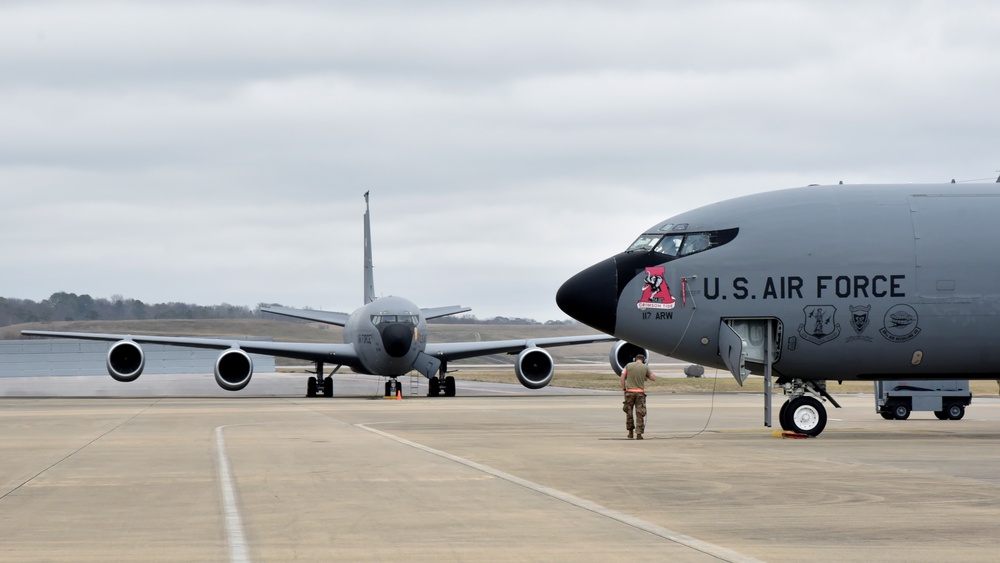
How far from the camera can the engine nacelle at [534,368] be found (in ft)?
151

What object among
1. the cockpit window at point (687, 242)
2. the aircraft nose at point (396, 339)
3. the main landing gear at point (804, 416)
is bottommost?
the main landing gear at point (804, 416)

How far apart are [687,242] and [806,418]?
3847mm

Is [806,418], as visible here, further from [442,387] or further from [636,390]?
[442,387]

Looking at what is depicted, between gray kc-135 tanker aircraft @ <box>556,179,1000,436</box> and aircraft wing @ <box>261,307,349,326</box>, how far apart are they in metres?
26.4

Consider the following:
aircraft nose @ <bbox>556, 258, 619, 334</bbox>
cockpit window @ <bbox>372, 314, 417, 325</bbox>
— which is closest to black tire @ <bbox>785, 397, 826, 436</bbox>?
aircraft nose @ <bbox>556, 258, 619, 334</bbox>

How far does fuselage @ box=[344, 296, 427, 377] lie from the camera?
4494cm

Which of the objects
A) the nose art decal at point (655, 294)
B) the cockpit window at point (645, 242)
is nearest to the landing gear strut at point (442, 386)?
the cockpit window at point (645, 242)

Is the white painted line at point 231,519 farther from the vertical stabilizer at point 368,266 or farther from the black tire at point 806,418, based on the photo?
the vertical stabilizer at point 368,266

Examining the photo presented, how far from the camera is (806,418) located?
21.6m

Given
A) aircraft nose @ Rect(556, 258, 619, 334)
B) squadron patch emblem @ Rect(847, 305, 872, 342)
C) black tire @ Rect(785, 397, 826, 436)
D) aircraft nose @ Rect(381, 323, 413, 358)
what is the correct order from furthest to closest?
aircraft nose @ Rect(381, 323, 413, 358) → aircraft nose @ Rect(556, 258, 619, 334) → squadron patch emblem @ Rect(847, 305, 872, 342) → black tire @ Rect(785, 397, 826, 436)

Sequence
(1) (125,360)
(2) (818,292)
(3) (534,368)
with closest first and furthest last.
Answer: (2) (818,292) < (1) (125,360) < (3) (534,368)

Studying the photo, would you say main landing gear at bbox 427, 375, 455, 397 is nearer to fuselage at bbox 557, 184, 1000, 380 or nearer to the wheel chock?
fuselage at bbox 557, 184, 1000, 380

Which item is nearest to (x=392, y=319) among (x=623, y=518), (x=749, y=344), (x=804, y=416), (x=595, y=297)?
(x=595, y=297)

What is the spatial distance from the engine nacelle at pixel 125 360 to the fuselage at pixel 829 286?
26.5 meters
